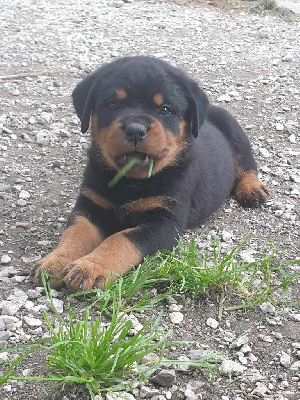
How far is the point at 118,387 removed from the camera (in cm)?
259

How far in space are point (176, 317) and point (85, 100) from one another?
162 centimetres

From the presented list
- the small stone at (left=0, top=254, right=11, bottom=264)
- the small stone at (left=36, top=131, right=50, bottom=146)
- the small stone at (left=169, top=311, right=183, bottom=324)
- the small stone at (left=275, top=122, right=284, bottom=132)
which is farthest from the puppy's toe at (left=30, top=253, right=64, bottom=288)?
the small stone at (left=275, top=122, right=284, bottom=132)

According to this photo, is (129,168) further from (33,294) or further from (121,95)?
(33,294)

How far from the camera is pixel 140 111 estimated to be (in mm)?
3775

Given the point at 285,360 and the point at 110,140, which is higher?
the point at 110,140

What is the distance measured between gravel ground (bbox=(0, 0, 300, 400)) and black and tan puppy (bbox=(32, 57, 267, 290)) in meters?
0.31

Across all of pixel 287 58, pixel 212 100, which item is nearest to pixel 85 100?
pixel 212 100

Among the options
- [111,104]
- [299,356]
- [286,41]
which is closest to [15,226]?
[111,104]

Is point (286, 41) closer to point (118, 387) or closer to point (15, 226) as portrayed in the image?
point (15, 226)

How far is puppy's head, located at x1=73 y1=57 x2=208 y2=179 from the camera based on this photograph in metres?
3.67

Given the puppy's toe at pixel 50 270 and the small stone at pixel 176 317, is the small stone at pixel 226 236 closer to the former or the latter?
the small stone at pixel 176 317

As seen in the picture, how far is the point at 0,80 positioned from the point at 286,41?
4526 millimetres

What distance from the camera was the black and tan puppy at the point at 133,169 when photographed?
362 centimetres

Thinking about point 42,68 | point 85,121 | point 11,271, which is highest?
point 85,121
